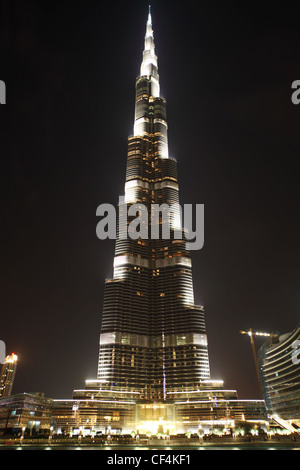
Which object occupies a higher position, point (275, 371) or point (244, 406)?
point (275, 371)

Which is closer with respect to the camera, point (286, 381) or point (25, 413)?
point (25, 413)

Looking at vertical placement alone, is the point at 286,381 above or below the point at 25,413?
above

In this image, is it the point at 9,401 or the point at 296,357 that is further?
the point at 9,401

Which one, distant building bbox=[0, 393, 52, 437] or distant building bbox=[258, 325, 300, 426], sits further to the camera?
distant building bbox=[0, 393, 52, 437]

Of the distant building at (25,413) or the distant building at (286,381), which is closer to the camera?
the distant building at (286,381)
